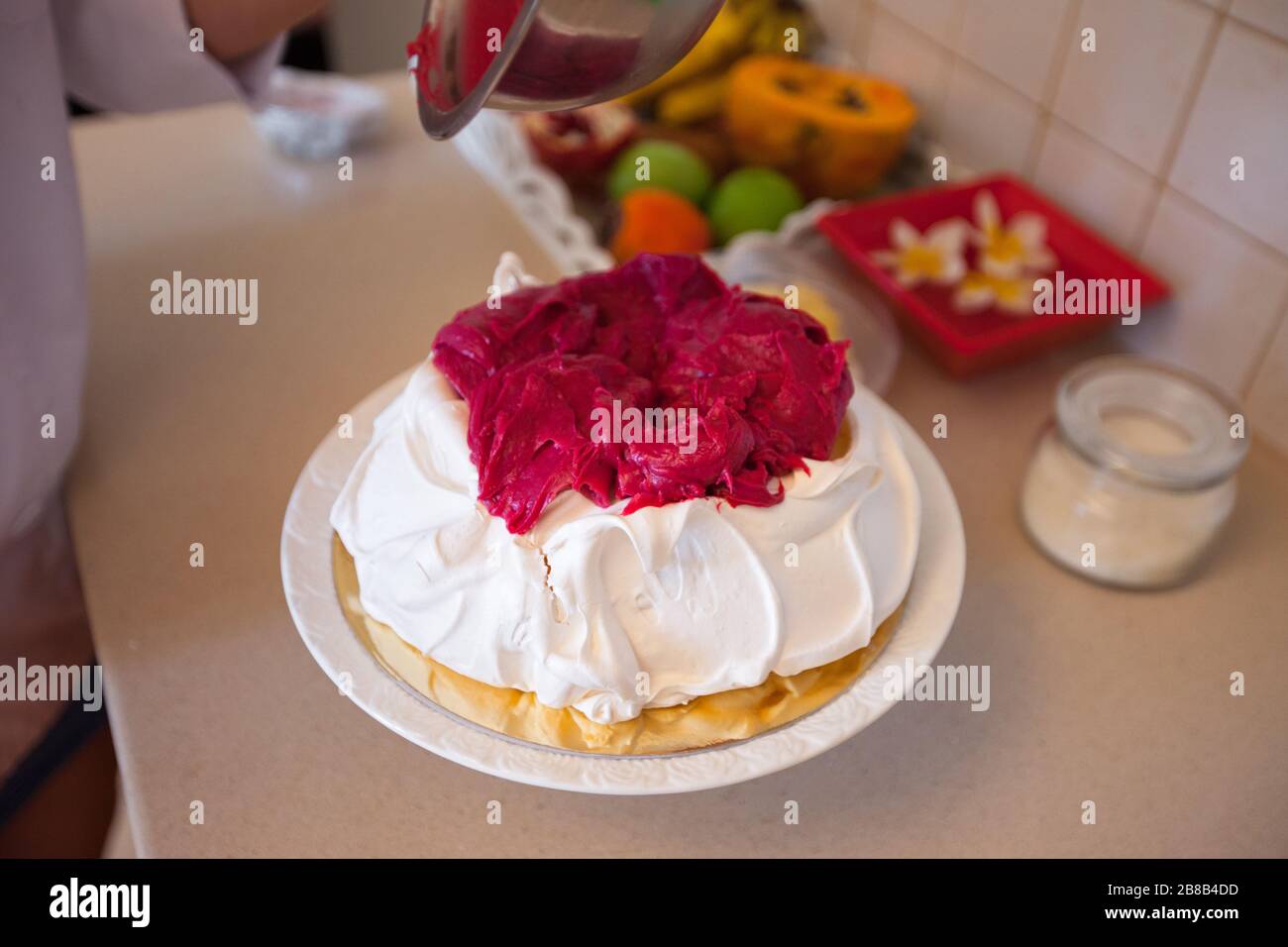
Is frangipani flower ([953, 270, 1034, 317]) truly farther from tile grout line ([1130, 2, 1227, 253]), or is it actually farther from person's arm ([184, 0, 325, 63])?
person's arm ([184, 0, 325, 63])

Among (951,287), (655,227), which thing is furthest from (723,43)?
(951,287)

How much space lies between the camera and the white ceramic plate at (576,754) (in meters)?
0.65

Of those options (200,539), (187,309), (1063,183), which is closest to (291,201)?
(187,309)

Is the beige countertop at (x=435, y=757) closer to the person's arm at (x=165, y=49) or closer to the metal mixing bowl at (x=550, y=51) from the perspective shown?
the person's arm at (x=165, y=49)

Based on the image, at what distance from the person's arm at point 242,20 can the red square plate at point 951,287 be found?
617 millimetres

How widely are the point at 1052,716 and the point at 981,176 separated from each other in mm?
757

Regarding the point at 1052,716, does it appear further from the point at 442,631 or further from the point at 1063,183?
the point at 1063,183

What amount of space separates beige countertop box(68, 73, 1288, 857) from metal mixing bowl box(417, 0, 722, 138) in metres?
0.44

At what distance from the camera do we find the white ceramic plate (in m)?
0.65

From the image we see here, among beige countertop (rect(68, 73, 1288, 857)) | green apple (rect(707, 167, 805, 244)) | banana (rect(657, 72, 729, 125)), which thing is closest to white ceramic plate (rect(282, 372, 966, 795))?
beige countertop (rect(68, 73, 1288, 857))

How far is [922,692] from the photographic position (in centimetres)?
83

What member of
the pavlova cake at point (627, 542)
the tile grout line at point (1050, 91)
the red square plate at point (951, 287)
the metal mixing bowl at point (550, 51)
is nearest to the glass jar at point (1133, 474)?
the red square plate at point (951, 287)

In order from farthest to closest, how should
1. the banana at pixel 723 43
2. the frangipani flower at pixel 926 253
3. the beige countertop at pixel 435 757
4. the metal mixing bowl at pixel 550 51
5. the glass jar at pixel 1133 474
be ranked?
1. the banana at pixel 723 43
2. the frangipani flower at pixel 926 253
3. the glass jar at pixel 1133 474
4. the beige countertop at pixel 435 757
5. the metal mixing bowl at pixel 550 51

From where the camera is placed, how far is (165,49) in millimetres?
962
